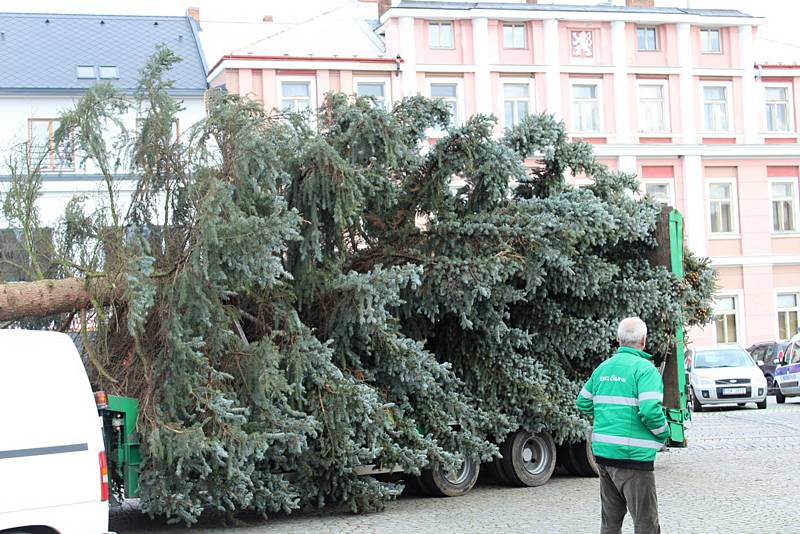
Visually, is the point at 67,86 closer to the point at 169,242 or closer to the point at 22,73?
the point at 22,73

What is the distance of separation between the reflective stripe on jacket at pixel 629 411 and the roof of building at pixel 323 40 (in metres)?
31.3

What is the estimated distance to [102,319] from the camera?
12.1 m

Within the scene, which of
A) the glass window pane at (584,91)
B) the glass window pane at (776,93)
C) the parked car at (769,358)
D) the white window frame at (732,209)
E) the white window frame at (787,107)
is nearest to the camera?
the parked car at (769,358)

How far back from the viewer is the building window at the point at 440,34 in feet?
132

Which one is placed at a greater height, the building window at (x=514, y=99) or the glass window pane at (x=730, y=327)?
the building window at (x=514, y=99)

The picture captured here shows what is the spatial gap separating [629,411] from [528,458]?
20.6 ft

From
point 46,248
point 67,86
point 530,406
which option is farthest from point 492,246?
point 67,86

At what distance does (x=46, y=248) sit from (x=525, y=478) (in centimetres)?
648

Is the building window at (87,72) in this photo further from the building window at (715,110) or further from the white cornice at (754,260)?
the white cornice at (754,260)

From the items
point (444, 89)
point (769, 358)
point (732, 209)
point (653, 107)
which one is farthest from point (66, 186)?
point (732, 209)

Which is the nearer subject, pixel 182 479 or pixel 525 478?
pixel 182 479

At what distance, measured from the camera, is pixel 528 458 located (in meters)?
14.4

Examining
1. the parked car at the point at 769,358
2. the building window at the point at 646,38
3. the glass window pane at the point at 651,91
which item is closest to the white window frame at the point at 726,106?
the glass window pane at the point at 651,91

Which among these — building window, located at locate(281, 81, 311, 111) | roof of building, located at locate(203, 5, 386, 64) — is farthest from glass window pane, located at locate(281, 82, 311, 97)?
roof of building, located at locate(203, 5, 386, 64)
